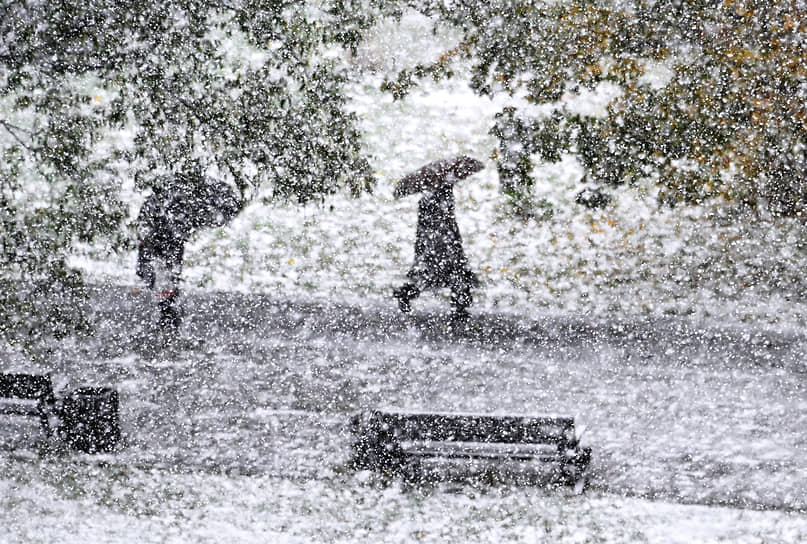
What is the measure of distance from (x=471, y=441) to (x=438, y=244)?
1.45 metres

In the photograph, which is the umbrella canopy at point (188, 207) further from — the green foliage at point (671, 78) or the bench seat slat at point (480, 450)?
the bench seat slat at point (480, 450)

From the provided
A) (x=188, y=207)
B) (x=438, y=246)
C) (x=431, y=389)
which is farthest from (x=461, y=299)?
(x=188, y=207)

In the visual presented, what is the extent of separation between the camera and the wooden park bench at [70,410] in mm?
2879

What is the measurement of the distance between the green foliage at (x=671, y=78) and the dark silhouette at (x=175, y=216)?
3.41ft

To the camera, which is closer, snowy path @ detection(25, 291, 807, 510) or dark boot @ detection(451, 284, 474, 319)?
snowy path @ detection(25, 291, 807, 510)

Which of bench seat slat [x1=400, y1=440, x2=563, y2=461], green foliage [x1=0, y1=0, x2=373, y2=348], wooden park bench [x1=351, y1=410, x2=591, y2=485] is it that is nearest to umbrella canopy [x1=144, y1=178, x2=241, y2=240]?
green foliage [x1=0, y1=0, x2=373, y2=348]

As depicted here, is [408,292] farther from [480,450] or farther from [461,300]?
[480,450]

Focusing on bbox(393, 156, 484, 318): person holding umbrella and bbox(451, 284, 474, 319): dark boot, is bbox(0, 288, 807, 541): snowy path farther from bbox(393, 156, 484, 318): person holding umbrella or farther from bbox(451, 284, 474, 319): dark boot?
bbox(393, 156, 484, 318): person holding umbrella

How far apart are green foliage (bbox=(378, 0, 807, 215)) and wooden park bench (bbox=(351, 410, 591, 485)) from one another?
123 centimetres

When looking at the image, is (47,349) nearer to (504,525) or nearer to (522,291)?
(504,525)

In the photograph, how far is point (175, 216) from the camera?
A: 140 inches

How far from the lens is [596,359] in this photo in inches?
166

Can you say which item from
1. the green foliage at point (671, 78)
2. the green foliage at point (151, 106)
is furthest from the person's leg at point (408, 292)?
the green foliage at point (671, 78)

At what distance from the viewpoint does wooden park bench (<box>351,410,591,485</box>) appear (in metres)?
2.64
